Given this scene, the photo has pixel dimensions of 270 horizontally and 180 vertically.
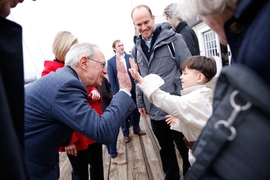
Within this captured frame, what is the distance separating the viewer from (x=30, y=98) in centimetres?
123

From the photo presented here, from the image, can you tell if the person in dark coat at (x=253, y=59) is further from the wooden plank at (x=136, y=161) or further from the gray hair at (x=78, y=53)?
the wooden plank at (x=136, y=161)

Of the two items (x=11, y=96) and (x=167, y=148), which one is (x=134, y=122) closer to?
(x=167, y=148)

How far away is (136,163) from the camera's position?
→ 2.94 meters

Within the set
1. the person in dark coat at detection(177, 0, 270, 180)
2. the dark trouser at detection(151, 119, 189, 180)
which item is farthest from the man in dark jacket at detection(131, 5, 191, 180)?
the person in dark coat at detection(177, 0, 270, 180)

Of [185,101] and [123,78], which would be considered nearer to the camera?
[185,101]

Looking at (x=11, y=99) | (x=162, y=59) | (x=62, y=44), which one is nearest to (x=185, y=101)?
(x=162, y=59)

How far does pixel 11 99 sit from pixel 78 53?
36.1 inches

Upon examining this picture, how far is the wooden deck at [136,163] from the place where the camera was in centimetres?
261

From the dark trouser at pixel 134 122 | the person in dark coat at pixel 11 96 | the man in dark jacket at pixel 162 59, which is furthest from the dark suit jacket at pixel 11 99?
the dark trouser at pixel 134 122

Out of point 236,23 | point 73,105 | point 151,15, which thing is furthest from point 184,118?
point 151,15

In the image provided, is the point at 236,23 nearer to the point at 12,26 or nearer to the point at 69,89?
the point at 12,26

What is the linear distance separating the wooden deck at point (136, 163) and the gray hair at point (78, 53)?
1.81 meters

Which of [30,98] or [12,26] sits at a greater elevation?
[12,26]

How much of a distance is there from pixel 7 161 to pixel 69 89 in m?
0.73
